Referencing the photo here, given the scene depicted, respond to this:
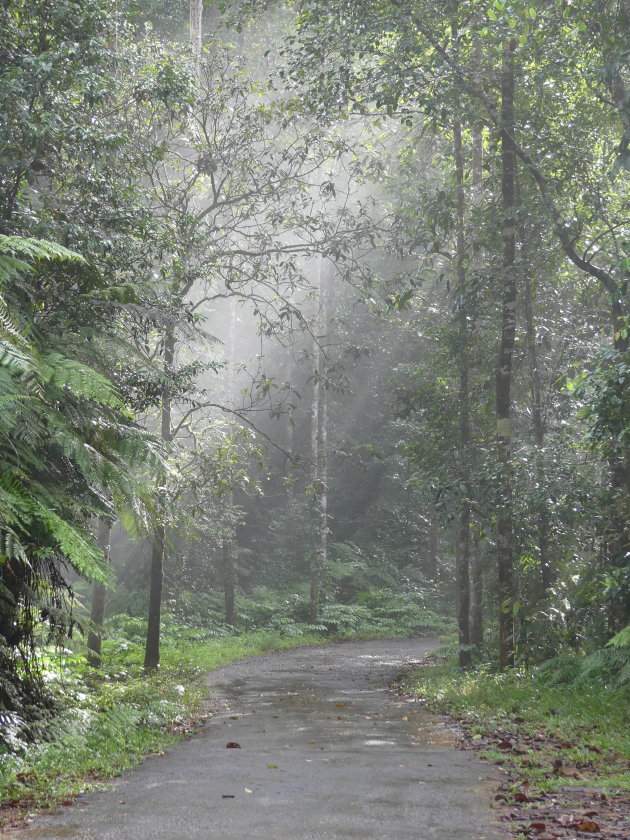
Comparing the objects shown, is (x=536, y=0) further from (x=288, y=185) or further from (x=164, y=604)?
(x=164, y=604)

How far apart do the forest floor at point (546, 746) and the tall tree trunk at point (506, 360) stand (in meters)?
1.04

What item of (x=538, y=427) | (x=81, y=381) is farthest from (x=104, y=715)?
(x=538, y=427)

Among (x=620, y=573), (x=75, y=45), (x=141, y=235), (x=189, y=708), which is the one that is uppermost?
(x=75, y=45)

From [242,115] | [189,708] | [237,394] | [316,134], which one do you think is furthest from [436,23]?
[237,394]

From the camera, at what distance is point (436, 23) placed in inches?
508

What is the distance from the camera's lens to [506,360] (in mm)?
13305

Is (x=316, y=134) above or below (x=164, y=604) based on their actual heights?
above

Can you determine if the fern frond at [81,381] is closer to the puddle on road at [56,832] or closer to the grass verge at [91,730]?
the puddle on road at [56,832]

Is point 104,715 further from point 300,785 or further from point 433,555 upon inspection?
point 433,555

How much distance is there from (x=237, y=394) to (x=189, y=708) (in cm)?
2857

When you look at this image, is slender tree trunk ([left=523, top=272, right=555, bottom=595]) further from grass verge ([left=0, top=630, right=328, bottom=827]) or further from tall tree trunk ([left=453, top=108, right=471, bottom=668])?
grass verge ([left=0, top=630, right=328, bottom=827])

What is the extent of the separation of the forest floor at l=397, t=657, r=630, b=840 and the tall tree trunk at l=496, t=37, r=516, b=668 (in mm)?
1039

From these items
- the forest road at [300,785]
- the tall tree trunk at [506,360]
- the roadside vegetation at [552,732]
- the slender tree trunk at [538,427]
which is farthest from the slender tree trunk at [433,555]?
the forest road at [300,785]

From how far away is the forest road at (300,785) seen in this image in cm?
485
